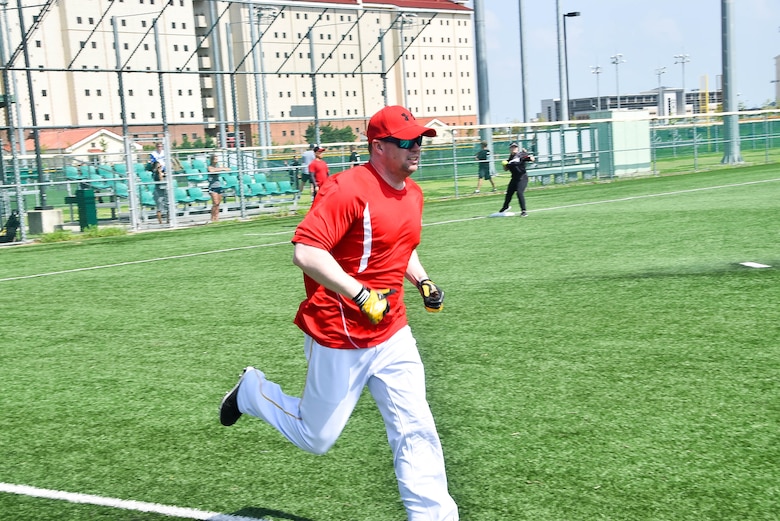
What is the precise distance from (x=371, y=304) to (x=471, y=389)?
302cm

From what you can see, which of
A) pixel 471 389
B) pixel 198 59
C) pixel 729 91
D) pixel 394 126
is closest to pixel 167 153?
pixel 198 59

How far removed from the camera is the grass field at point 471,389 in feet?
15.9

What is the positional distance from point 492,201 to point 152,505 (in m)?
23.5

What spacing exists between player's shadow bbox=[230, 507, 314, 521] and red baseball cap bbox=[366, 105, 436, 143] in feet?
6.29

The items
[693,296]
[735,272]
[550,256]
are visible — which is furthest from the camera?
[550,256]

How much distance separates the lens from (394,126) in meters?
4.11

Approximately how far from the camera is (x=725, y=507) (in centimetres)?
441

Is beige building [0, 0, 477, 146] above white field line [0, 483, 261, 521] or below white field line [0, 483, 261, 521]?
above

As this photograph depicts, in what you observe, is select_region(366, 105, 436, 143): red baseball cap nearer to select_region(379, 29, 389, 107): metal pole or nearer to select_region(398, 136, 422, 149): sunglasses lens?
select_region(398, 136, 422, 149): sunglasses lens

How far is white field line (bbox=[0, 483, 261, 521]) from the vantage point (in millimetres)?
4688

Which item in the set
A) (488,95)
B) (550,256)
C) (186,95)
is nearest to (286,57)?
(186,95)

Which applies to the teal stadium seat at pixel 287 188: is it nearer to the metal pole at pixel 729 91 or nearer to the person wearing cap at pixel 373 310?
the metal pole at pixel 729 91

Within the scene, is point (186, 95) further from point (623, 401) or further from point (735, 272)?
point (623, 401)

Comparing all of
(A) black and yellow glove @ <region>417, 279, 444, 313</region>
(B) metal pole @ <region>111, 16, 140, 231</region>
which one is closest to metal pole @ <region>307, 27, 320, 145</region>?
(B) metal pole @ <region>111, 16, 140, 231</region>
